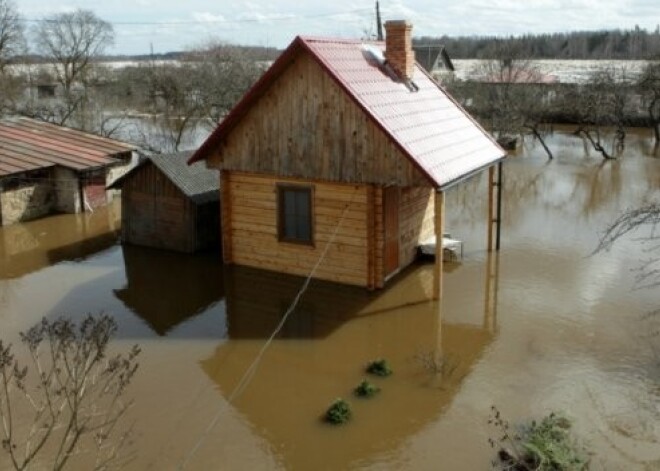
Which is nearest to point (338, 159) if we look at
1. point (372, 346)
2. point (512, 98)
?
point (372, 346)

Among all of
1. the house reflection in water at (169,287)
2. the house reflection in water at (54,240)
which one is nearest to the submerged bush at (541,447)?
the house reflection in water at (169,287)

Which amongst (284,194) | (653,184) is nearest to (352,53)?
(284,194)

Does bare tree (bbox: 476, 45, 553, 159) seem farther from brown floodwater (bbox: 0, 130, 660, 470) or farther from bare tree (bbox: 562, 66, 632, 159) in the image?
brown floodwater (bbox: 0, 130, 660, 470)

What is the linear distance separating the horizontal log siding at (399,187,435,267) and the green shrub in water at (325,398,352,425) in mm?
7338

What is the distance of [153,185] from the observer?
20391mm

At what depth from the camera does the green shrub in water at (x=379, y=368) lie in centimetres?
1234

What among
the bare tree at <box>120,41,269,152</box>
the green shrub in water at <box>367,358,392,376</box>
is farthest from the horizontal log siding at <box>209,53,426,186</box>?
the bare tree at <box>120,41,269,152</box>

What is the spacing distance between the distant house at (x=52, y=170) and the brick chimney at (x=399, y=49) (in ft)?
40.7

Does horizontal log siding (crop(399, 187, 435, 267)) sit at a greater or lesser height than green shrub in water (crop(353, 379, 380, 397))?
greater

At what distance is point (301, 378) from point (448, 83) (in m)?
40.4

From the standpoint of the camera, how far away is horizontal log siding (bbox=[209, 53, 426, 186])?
15.3 meters

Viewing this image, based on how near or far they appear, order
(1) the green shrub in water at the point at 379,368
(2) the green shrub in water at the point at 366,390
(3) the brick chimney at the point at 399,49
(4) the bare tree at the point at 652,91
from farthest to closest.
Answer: (4) the bare tree at the point at 652,91 → (3) the brick chimney at the point at 399,49 → (1) the green shrub in water at the point at 379,368 → (2) the green shrub in water at the point at 366,390

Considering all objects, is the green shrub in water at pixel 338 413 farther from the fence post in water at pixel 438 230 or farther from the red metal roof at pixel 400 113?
the red metal roof at pixel 400 113

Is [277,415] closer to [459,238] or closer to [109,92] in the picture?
[459,238]
